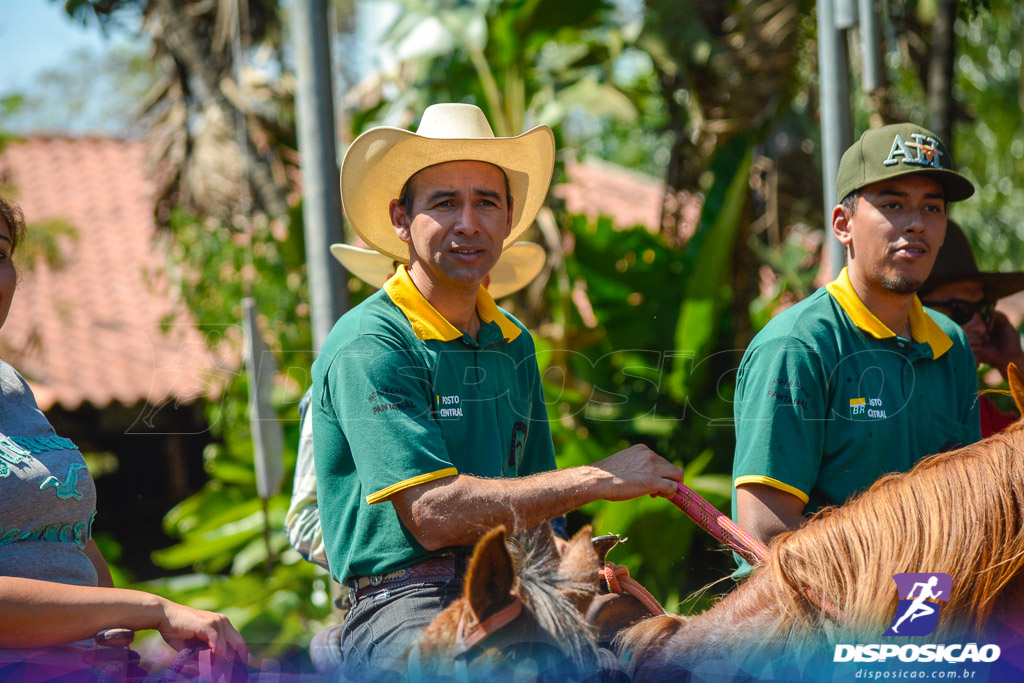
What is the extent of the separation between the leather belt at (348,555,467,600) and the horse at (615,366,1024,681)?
1.54 feet

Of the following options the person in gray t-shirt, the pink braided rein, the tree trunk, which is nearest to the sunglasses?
the pink braided rein

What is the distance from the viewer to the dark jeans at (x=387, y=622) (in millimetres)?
1955

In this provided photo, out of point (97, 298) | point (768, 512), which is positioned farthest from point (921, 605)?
point (97, 298)

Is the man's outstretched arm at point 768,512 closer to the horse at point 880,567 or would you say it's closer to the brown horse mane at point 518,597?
the horse at point 880,567

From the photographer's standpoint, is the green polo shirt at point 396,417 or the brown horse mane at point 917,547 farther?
the green polo shirt at point 396,417

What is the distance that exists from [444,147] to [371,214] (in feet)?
1.22

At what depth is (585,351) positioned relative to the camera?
5.55 metres

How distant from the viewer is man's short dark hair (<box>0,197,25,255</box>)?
80.4 inches

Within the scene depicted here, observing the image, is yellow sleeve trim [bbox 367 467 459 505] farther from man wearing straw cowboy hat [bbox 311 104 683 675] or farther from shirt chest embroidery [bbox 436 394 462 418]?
shirt chest embroidery [bbox 436 394 462 418]

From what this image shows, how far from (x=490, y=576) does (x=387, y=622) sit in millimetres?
487

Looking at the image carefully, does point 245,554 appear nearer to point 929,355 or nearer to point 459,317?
point 459,317

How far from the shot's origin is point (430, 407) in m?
2.14

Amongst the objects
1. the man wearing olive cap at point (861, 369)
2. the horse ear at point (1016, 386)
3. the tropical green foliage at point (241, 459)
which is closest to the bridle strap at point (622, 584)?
the man wearing olive cap at point (861, 369)

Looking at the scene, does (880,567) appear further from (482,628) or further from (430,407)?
(430,407)
